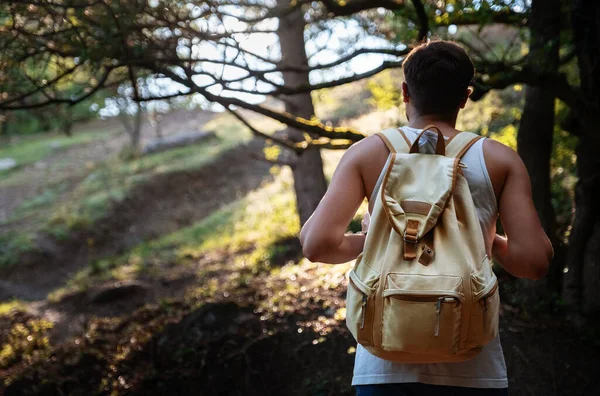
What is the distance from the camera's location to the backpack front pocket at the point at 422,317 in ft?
5.16

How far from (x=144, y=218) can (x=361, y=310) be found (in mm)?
14815

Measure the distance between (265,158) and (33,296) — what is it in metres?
6.20

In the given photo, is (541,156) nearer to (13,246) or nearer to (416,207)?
(416,207)

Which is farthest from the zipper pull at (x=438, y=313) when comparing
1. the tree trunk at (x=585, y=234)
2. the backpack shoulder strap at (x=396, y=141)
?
the tree trunk at (x=585, y=234)

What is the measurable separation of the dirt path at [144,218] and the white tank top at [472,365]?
1077cm

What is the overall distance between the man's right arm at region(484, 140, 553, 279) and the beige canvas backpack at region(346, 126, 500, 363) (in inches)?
5.7

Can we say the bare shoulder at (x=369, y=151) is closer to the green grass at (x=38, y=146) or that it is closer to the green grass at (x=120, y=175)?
the green grass at (x=120, y=175)

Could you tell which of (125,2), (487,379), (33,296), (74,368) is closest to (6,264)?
(33,296)

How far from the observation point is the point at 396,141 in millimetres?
1804

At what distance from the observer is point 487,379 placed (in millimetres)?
1772

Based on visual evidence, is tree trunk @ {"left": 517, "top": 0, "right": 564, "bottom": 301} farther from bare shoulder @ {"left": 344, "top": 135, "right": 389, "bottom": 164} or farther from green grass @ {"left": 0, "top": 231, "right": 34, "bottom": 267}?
green grass @ {"left": 0, "top": 231, "right": 34, "bottom": 267}

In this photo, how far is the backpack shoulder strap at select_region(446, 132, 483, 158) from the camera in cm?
176

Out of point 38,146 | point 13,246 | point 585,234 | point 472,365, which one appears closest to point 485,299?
point 472,365

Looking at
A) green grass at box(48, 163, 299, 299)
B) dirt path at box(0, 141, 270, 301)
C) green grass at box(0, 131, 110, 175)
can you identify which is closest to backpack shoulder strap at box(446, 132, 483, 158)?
green grass at box(48, 163, 299, 299)
